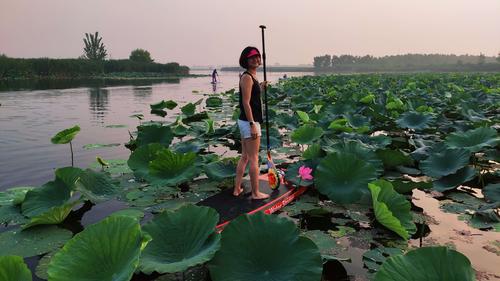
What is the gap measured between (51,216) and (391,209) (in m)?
2.71

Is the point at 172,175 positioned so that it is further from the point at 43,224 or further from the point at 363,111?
the point at 363,111

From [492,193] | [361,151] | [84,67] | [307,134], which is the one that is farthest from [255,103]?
[84,67]

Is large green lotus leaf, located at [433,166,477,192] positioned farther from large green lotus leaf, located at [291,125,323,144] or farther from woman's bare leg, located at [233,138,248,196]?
woman's bare leg, located at [233,138,248,196]

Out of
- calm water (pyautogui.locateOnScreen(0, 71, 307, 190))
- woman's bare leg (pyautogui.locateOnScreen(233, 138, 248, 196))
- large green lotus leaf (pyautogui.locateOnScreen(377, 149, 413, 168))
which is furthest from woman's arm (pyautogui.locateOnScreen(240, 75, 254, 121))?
calm water (pyautogui.locateOnScreen(0, 71, 307, 190))

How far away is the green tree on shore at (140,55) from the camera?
7362 cm

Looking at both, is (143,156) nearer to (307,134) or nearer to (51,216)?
(51,216)

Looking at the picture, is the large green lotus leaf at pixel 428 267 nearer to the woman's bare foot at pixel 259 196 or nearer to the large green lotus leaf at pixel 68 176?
the woman's bare foot at pixel 259 196

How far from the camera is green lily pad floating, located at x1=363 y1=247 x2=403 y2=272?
2482 mm

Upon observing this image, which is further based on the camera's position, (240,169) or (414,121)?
(414,121)

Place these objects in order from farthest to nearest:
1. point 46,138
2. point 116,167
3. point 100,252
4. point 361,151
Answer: point 46,138 → point 116,167 → point 361,151 → point 100,252

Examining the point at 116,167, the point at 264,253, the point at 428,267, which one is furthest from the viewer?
the point at 116,167

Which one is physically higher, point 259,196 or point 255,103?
point 255,103

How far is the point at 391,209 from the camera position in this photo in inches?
118

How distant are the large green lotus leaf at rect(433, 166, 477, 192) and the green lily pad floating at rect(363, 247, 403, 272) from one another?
1529 millimetres
